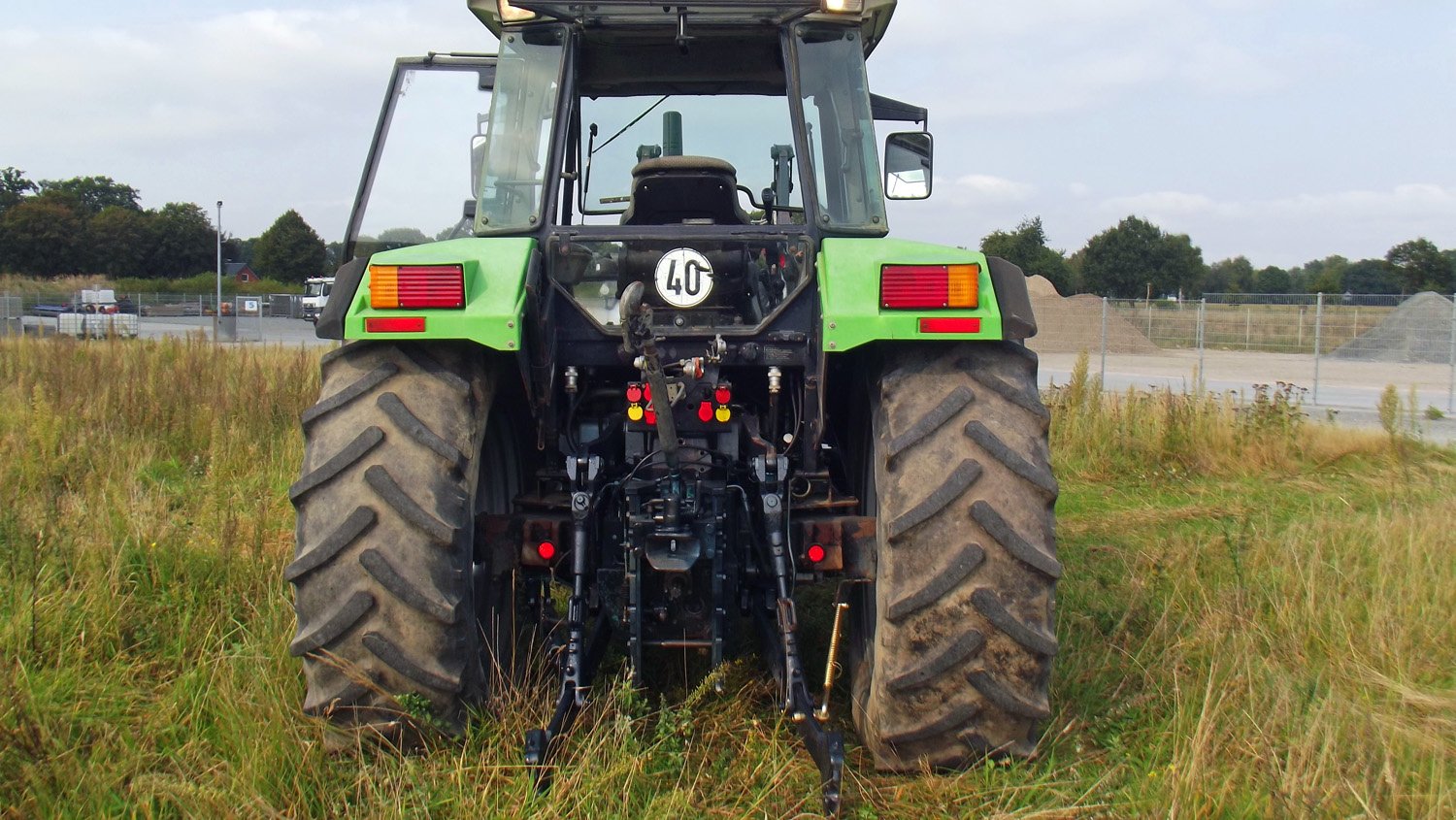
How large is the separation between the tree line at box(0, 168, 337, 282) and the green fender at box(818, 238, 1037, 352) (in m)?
56.9

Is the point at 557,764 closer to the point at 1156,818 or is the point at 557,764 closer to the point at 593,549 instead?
the point at 593,549

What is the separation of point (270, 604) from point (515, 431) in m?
1.10

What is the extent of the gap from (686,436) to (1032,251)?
46.7 meters

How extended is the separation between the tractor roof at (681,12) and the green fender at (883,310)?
0.98m

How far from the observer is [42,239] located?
207ft

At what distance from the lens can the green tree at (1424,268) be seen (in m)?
42.1

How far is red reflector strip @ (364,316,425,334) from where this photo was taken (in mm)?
3146

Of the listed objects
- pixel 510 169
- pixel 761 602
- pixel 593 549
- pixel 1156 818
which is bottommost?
pixel 1156 818

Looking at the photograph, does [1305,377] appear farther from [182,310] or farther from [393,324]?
[182,310]

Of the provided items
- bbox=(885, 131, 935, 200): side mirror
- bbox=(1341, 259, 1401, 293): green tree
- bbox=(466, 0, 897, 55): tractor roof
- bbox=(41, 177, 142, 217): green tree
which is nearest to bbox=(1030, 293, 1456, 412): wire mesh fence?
bbox=(885, 131, 935, 200): side mirror

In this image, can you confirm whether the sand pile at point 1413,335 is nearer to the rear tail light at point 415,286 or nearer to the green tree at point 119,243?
the rear tail light at point 415,286

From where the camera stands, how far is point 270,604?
13.5 ft

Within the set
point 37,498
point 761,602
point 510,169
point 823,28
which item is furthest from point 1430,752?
point 37,498

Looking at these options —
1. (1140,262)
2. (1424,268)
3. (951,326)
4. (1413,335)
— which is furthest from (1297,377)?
(1140,262)
